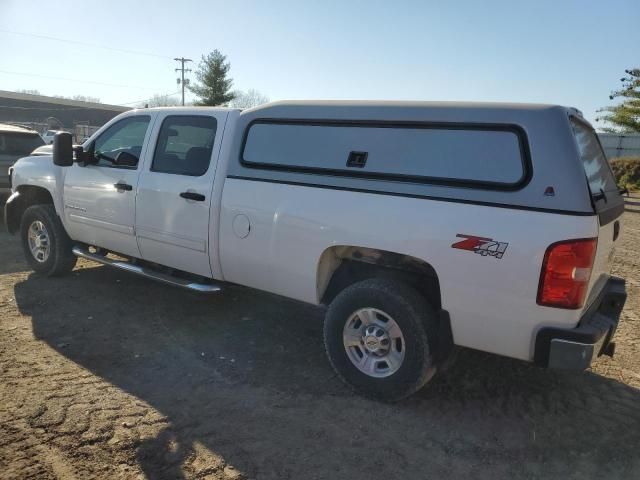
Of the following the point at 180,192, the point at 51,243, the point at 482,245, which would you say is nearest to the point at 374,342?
the point at 482,245

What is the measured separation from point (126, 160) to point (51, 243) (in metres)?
1.64

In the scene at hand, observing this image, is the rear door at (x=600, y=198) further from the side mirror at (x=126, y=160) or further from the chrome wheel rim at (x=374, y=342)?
the side mirror at (x=126, y=160)

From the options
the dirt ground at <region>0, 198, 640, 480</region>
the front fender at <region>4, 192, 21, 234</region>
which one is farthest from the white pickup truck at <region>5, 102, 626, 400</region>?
the front fender at <region>4, 192, 21, 234</region>

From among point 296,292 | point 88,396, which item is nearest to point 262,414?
point 296,292

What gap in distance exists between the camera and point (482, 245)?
3006 millimetres

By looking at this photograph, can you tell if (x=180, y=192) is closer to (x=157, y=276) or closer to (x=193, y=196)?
(x=193, y=196)


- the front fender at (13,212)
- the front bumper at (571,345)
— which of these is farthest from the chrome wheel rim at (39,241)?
the front bumper at (571,345)

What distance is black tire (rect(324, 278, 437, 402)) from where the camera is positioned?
3.37 meters

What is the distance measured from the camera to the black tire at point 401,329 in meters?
3.37

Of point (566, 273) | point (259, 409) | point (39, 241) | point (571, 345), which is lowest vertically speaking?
point (259, 409)

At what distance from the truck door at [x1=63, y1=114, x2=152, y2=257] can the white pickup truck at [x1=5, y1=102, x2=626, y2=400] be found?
1.9 inches

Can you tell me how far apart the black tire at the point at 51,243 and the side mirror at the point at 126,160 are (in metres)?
1.33

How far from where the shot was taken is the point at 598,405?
371cm

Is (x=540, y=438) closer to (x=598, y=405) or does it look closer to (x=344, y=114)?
(x=598, y=405)
